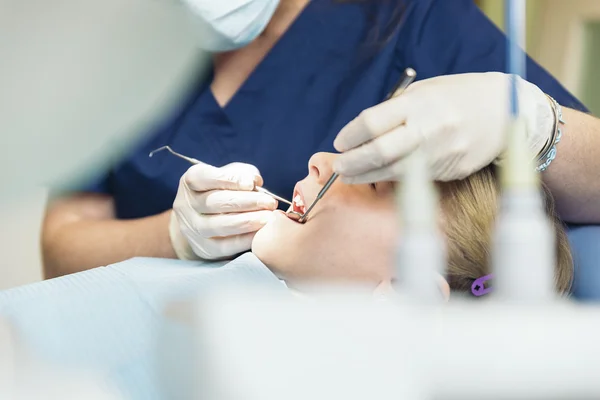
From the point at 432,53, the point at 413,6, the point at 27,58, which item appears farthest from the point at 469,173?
the point at 27,58

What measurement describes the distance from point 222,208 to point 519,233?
0.70 m

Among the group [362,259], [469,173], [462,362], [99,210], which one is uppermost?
[462,362]

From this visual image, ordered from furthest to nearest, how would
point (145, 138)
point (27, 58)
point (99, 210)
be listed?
point (99, 210) < point (145, 138) < point (27, 58)

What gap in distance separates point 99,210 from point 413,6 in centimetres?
87

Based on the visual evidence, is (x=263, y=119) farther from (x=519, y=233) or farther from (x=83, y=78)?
(x=519, y=233)

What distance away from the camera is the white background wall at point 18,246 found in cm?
166

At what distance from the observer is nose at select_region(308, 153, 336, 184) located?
104cm

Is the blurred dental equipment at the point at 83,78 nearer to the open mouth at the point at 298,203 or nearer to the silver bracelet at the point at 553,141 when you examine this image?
the open mouth at the point at 298,203

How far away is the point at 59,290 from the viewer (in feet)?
2.99

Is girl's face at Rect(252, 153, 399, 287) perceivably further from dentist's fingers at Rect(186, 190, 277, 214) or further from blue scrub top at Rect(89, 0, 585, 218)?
blue scrub top at Rect(89, 0, 585, 218)

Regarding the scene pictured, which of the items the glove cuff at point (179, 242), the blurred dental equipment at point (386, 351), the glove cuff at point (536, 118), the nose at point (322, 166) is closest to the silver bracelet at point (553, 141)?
the glove cuff at point (536, 118)

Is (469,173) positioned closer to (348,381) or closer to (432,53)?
(432,53)

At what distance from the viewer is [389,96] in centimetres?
96

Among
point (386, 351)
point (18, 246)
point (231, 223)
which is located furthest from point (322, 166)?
point (18, 246)
